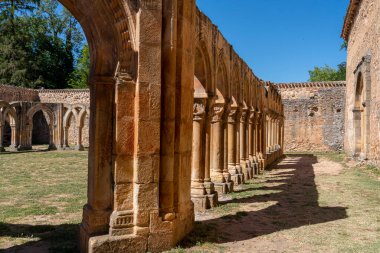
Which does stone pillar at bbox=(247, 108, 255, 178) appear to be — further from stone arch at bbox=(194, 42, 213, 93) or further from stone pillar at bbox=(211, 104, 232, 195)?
stone arch at bbox=(194, 42, 213, 93)

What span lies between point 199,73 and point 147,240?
4390 millimetres

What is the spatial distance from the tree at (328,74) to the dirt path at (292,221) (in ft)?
163

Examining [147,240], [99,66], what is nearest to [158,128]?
[99,66]

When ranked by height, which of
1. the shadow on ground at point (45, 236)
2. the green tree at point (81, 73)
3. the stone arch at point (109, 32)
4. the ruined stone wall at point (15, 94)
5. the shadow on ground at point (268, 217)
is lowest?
the shadow on ground at point (268, 217)

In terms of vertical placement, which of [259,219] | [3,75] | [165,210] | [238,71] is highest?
[3,75]

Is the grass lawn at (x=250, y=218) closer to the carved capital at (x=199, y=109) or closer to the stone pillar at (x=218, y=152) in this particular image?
the stone pillar at (x=218, y=152)

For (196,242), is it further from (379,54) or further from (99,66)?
(379,54)

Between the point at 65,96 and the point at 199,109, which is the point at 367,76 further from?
the point at 65,96

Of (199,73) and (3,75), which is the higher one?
(3,75)

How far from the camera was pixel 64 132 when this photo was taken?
89.1 feet

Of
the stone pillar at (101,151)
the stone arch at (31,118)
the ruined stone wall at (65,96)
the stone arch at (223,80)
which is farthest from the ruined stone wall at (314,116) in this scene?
the stone pillar at (101,151)

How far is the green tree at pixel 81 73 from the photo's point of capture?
141 feet

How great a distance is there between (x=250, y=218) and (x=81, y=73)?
40.1 m

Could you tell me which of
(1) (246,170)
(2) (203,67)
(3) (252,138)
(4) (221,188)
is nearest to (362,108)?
(3) (252,138)
